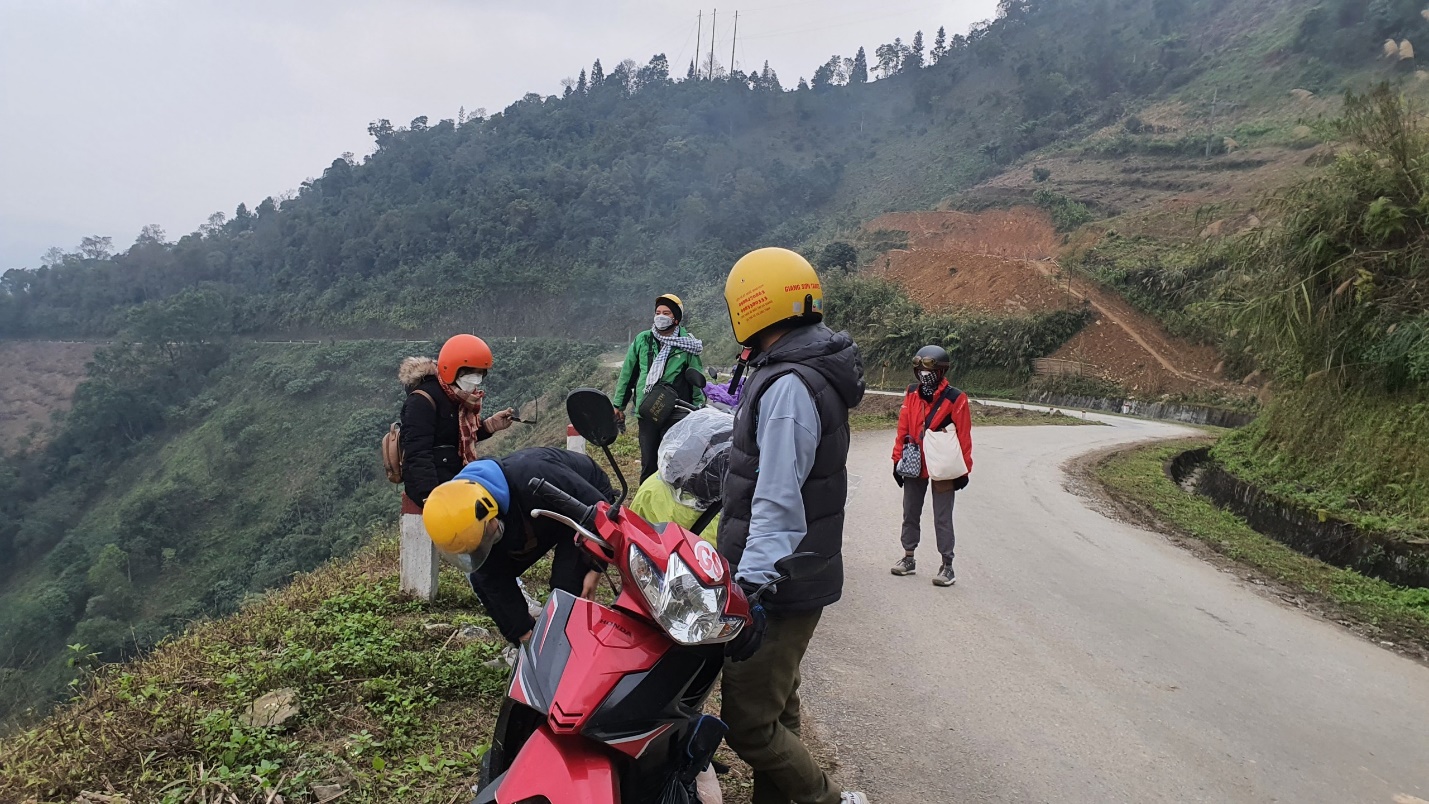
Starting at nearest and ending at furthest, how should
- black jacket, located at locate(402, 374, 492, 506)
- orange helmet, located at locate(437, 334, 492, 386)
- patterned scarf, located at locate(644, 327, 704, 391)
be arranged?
black jacket, located at locate(402, 374, 492, 506) → orange helmet, located at locate(437, 334, 492, 386) → patterned scarf, located at locate(644, 327, 704, 391)

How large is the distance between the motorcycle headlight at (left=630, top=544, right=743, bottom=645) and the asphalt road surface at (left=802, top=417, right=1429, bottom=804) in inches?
71.6

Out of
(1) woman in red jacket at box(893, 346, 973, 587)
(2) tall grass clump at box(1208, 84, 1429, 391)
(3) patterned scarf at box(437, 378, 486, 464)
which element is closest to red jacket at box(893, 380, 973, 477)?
(1) woman in red jacket at box(893, 346, 973, 587)

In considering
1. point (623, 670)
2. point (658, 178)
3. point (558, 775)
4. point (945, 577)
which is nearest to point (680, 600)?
point (623, 670)

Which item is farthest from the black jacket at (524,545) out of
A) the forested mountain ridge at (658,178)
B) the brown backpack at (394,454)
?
the forested mountain ridge at (658,178)

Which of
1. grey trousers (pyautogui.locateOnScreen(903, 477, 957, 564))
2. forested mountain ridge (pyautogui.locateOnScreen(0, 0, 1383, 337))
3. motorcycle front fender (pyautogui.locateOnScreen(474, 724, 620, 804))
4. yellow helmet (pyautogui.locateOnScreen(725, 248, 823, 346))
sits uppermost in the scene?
forested mountain ridge (pyautogui.locateOnScreen(0, 0, 1383, 337))

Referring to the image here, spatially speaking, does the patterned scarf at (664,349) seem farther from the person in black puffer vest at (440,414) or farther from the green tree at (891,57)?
the green tree at (891,57)

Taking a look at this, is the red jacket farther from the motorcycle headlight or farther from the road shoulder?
the motorcycle headlight

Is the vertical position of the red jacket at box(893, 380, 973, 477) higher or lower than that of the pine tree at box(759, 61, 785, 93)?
lower

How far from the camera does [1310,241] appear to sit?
10992mm

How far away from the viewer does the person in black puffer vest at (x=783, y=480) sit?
7.51 feet

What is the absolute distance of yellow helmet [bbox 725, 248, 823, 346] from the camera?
2436 mm

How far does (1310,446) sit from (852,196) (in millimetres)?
65509

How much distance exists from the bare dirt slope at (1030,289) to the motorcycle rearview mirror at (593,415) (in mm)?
28476

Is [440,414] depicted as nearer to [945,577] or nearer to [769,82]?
[945,577]
